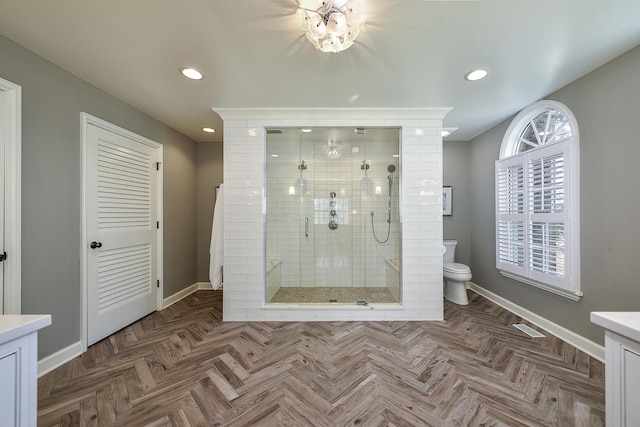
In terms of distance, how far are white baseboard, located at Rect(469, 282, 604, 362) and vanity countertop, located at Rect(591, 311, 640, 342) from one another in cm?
129

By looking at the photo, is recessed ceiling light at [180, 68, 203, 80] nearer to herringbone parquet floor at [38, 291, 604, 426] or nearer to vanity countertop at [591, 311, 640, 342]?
herringbone parquet floor at [38, 291, 604, 426]

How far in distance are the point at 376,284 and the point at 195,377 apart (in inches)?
82.1

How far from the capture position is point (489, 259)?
3.31 m

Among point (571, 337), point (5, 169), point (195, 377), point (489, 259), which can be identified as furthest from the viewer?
point (489, 259)

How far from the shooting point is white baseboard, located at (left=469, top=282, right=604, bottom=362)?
77.2 inches

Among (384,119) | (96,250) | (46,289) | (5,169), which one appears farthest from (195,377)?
(384,119)

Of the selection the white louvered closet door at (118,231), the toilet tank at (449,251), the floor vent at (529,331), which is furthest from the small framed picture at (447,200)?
the white louvered closet door at (118,231)

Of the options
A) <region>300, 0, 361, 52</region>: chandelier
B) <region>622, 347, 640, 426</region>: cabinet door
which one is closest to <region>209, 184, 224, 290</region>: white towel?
<region>300, 0, 361, 52</region>: chandelier

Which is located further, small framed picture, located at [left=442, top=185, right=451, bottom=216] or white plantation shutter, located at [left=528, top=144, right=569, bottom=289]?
small framed picture, located at [left=442, top=185, right=451, bottom=216]

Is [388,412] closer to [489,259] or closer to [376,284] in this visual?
[376,284]

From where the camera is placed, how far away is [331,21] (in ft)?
4.24

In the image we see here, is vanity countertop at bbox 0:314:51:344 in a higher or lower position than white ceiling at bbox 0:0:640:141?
lower

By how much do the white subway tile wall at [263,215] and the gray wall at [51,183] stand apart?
3.92 feet

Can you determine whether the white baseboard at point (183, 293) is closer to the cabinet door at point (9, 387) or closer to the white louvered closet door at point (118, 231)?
the white louvered closet door at point (118, 231)
